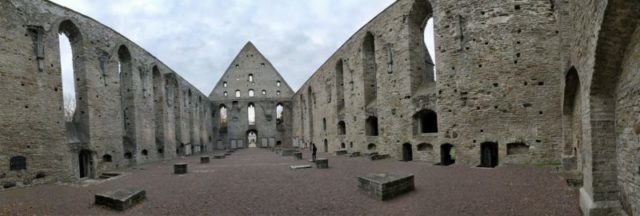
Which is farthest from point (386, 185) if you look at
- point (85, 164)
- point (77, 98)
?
point (77, 98)

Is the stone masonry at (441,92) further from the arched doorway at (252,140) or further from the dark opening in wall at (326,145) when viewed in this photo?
the arched doorway at (252,140)

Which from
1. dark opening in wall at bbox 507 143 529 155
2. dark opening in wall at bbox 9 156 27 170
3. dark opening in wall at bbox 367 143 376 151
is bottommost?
dark opening in wall at bbox 367 143 376 151

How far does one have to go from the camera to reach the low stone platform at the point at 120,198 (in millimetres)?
7531

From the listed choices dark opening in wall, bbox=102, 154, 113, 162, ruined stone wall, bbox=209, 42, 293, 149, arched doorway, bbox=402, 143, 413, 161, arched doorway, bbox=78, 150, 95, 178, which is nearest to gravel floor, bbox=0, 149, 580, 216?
arched doorway, bbox=78, 150, 95, 178

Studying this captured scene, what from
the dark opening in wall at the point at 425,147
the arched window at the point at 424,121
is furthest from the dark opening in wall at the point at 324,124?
the dark opening in wall at the point at 425,147

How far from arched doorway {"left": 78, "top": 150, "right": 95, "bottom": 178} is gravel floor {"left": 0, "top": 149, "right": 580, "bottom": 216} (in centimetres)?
389

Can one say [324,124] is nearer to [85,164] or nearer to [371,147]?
[371,147]

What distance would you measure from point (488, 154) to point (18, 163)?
17381 mm

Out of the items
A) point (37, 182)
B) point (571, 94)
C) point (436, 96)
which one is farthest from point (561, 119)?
point (37, 182)

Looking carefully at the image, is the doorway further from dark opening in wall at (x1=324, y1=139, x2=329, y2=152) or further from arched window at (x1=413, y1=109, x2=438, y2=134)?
dark opening in wall at (x1=324, y1=139, x2=329, y2=152)

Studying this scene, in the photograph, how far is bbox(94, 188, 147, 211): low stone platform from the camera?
7.53 m

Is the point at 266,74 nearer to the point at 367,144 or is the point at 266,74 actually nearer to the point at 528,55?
the point at 367,144

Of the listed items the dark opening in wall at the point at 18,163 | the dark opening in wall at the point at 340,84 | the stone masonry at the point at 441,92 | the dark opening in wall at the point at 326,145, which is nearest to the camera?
the stone masonry at the point at 441,92

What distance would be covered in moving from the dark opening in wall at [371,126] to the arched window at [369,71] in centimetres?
110
